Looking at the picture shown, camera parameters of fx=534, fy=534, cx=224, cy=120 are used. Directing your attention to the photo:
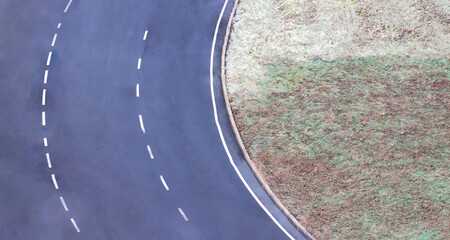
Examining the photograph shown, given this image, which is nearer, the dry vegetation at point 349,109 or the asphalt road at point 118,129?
the dry vegetation at point 349,109

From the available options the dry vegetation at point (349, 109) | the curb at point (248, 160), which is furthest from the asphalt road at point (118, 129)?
the dry vegetation at point (349, 109)

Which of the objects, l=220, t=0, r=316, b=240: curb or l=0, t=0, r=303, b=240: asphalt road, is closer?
l=220, t=0, r=316, b=240: curb

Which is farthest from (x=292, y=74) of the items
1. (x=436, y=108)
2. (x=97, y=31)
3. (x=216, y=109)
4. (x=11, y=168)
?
(x=11, y=168)

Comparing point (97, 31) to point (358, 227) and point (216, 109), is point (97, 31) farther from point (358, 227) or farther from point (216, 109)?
point (358, 227)

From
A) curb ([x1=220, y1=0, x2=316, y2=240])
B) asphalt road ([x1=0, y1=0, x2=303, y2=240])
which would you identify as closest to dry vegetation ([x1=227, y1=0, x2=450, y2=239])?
curb ([x1=220, y1=0, x2=316, y2=240])

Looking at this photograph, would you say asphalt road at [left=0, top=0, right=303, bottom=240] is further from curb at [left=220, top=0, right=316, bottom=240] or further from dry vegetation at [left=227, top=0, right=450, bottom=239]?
dry vegetation at [left=227, top=0, right=450, bottom=239]

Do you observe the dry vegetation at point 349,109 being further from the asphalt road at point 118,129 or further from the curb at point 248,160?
the asphalt road at point 118,129
